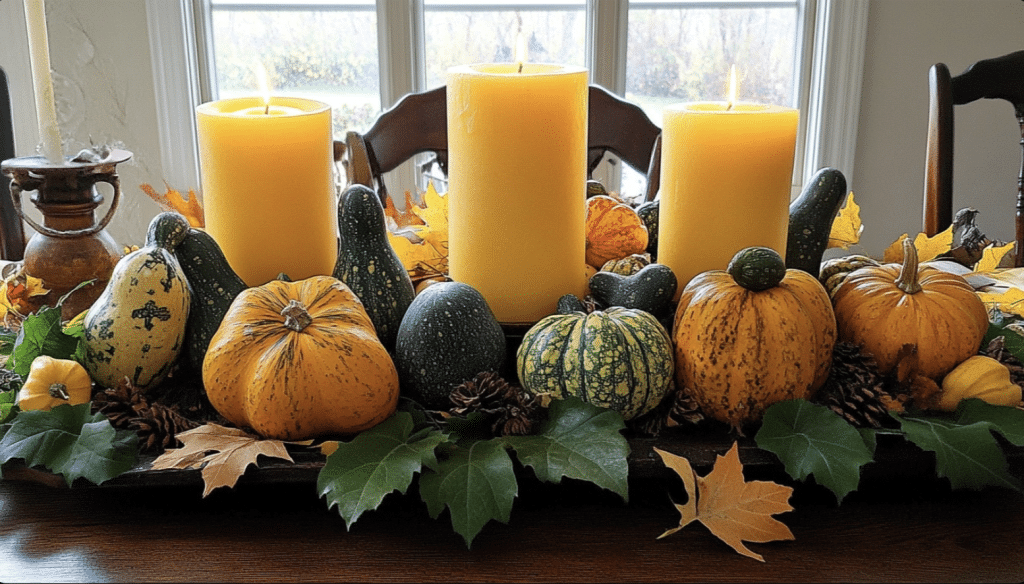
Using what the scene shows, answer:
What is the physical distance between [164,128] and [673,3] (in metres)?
1.38

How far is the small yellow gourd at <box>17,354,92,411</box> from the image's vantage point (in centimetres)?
58

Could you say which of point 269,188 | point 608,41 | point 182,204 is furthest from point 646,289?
point 608,41

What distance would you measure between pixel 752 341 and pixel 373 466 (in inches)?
10.8

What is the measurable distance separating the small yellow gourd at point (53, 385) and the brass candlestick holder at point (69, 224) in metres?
0.21

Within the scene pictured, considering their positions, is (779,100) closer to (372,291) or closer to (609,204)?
(609,204)

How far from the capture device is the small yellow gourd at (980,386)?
0.60m

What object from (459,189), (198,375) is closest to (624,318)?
(459,189)

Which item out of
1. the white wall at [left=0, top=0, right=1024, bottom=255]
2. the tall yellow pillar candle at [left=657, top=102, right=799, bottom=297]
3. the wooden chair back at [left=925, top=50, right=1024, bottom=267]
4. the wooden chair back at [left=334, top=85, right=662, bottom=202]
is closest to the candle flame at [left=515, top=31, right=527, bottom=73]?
the tall yellow pillar candle at [left=657, top=102, right=799, bottom=297]

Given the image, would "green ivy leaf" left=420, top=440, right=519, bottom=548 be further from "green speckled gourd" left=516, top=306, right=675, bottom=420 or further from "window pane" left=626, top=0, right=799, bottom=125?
"window pane" left=626, top=0, right=799, bottom=125

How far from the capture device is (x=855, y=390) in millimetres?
588

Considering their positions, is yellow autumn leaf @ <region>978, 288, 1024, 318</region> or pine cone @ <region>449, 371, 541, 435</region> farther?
yellow autumn leaf @ <region>978, 288, 1024, 318</region>

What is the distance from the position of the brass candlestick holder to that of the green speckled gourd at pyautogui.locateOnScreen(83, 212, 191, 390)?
0.20m

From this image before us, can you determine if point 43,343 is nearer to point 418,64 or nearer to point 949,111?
point 949,111

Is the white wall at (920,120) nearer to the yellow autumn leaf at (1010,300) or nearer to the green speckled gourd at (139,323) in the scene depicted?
the yellow autumn leaf at (1010,300)
